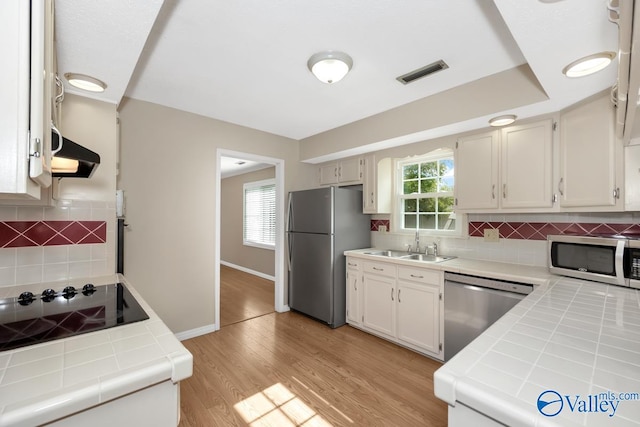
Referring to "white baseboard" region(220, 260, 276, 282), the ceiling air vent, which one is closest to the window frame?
the ceiling air vent

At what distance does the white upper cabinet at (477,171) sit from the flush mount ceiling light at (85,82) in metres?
2.91

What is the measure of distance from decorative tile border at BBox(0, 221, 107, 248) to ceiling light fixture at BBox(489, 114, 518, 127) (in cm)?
316

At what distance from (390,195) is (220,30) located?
99.1 inches

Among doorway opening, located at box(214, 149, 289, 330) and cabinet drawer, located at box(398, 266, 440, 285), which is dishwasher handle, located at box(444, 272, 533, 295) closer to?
cabinet drawer, located at box(398, 266, 440, 285)

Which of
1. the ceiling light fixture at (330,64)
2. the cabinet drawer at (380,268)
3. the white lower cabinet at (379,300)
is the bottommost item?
the white lower cabinet at (379,300)

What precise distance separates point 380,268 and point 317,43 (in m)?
2.12

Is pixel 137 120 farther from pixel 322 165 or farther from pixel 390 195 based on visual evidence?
pixel 390 195

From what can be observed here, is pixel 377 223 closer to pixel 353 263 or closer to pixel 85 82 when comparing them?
pixel 353 263

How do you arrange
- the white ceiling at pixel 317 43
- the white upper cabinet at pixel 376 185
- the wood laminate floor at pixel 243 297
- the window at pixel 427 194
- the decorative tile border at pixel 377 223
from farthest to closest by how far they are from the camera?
1. the wood laminate floor at pixel 243 297
2. the decorative tile border at pixel 377 223
3. the white upper cabinet at pixel 376 185
4. the window at pixel 427 194
5. the white ceiling at pixel 317 43

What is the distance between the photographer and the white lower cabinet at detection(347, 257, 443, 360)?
2527 millimetres

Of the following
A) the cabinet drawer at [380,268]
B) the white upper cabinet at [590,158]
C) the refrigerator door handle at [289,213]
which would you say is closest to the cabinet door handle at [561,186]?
the white upper cabinet at [590,158]

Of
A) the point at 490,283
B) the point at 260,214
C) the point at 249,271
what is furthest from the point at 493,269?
the point at 249,271

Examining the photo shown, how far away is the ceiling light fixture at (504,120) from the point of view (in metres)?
2.25

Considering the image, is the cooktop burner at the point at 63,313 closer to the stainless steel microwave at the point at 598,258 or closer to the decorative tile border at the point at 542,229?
the stainless steel microwave at the point at 598,258
